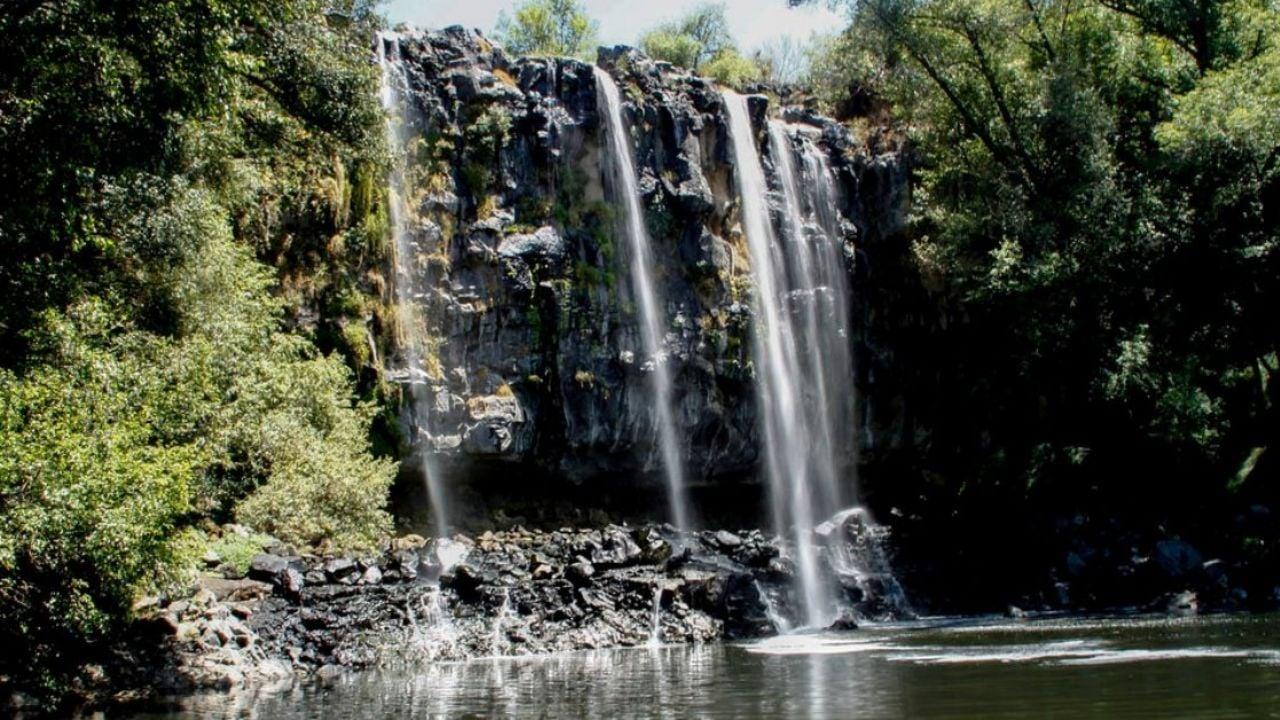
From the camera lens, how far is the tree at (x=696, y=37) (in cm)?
5256

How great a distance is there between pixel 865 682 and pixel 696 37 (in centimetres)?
5046

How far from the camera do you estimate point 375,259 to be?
24359mm

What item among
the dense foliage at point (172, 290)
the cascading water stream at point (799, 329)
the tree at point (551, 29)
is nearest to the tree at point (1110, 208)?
the cascading water stream at point (799, 329)

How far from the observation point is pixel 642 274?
2812 cm

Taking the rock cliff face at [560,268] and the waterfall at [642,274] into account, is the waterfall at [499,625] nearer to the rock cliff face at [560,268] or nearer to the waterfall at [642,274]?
the rock cliff face at [560,268]

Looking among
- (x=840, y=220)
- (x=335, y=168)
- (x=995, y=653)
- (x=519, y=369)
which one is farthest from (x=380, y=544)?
(x=840, y=220)

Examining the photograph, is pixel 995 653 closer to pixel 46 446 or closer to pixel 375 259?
pixel 46 446

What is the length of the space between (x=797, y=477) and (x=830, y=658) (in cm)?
1606

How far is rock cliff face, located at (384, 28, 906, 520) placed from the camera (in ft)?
83.9

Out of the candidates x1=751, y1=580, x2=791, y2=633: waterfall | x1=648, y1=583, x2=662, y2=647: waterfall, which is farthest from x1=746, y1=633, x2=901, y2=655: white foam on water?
x1=648, y1=583, x2=662, y2=647: waterfall

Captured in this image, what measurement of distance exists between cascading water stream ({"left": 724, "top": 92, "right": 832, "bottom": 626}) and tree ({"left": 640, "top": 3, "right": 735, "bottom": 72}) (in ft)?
76.4

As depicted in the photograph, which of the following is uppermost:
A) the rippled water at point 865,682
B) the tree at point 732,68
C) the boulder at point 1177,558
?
the tree at point 732,68

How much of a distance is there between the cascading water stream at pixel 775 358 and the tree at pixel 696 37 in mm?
23295

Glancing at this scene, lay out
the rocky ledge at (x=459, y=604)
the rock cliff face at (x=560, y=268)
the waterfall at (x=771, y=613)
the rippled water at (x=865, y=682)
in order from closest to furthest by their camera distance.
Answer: the rippled water at (x=865, y=682), the rocky ledge at (x=459, y=604), the waterfall at (x=771, y=613), the rock cliff face at (x=560, y=268)
